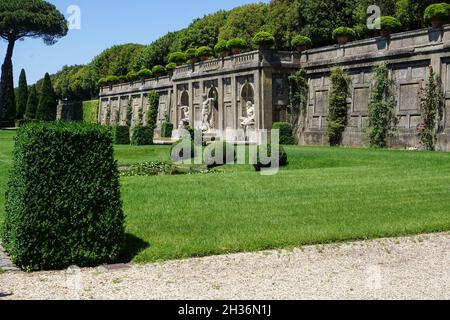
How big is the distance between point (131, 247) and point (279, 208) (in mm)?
3385

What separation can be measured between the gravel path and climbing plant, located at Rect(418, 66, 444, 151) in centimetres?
1463

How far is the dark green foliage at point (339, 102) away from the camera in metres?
25.9

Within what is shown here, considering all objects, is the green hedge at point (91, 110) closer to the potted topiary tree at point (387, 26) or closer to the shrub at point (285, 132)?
the shrub at point (285, 132)

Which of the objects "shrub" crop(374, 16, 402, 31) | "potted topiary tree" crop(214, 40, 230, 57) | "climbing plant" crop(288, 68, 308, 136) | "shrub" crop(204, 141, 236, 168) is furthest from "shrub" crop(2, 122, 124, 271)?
"potted topiary tree" crop(214, 40, 230, 57)

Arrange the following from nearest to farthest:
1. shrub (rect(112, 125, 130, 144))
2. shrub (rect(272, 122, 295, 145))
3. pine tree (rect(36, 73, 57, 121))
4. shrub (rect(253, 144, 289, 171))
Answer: shrub (rect(253, 144, 289, 171))
shrub (rect(272, 122, 295, 145))
shrub (rect(112, 125, 130, 144))
pine tree (rect(36, 73, 57, 121))

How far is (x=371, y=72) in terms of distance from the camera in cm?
2442

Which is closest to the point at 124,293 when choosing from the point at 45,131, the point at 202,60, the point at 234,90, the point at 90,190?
the point at 90,190

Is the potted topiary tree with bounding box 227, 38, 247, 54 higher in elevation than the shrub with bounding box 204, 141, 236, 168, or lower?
higher

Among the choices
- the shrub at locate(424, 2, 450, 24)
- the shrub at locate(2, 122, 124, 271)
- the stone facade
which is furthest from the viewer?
the stone facade

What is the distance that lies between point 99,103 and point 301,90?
1362 inches

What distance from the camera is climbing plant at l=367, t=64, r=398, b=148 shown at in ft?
76.7

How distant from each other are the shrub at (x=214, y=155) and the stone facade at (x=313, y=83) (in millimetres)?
7562

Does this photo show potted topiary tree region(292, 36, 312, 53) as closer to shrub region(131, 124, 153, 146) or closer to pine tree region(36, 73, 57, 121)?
shrub region(131, 124, 153, 146)
